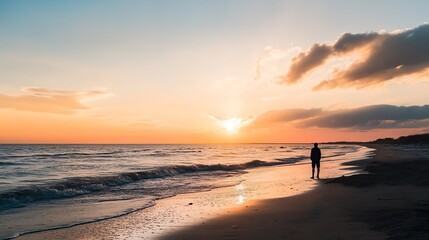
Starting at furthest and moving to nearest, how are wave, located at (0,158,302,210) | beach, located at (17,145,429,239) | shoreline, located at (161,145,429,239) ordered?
wave, located at (0,158,302,210), beach, located at (17,145,429,239), shoreline, located at (161,145,429,239)

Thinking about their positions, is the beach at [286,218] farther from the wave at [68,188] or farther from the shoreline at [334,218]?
the wave at [68,188]

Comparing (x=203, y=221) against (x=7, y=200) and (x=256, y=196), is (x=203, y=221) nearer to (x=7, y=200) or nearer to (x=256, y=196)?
(x=256, y=196)

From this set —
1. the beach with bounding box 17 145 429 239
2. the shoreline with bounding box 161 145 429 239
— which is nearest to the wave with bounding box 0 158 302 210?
the beach with bounding box 17 145 429 239

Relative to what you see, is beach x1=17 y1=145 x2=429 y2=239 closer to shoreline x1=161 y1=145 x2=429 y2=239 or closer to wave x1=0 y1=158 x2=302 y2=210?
shoreline x1=161 y1=145 x2=429 y2=239

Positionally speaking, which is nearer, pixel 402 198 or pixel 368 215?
pixel 368 215

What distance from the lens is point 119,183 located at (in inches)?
985

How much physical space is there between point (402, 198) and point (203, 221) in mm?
6959

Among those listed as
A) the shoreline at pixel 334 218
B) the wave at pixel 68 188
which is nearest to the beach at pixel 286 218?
the shoreline at pixel 334 218

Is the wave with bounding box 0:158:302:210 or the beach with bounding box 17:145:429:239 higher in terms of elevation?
the beach with bounding box 17:145:429:239

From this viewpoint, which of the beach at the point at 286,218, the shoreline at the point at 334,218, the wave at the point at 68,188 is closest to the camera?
the shoreline at the point at 334,218

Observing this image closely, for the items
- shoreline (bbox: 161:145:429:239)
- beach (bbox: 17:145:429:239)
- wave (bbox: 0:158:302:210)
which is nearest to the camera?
shoreline (bbox: 161:145:429:239)

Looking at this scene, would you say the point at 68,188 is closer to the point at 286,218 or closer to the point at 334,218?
the point at 286,218

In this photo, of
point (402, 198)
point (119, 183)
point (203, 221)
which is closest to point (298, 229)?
point (203, 221)

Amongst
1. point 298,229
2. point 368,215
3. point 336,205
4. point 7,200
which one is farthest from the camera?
point 7,200
